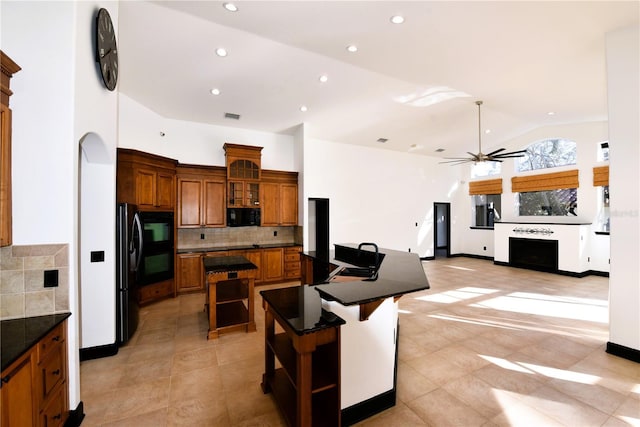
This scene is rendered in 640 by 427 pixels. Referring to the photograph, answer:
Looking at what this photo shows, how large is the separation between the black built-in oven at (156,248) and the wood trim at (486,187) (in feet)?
29.3

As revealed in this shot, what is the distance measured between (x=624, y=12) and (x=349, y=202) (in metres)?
5.31

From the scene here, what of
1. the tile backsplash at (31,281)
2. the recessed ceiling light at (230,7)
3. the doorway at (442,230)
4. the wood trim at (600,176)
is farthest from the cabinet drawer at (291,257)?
the wood trim at (600,176)

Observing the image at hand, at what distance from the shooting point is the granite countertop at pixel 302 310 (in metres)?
1.62

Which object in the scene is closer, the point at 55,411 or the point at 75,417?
the point at 55,411

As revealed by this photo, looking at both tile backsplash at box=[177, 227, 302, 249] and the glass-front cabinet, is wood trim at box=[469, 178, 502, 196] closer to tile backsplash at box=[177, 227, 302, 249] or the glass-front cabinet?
tile backsplash at box=[177, 227, 302, 249]

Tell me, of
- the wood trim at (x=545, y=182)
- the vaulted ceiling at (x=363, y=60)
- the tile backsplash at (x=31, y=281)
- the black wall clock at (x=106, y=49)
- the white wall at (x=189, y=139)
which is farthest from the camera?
→ the wood trim at (x=545, y=182)

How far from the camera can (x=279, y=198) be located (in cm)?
604

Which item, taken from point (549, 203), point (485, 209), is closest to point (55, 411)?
point (549, 203)

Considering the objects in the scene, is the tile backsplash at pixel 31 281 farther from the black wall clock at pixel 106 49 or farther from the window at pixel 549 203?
the window at pixel 549 203

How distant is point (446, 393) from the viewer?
2.25 metres

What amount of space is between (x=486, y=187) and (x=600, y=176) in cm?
260

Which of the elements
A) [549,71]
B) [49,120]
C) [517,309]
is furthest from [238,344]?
[549,71]

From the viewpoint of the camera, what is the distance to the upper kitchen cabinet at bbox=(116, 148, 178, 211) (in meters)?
3.94

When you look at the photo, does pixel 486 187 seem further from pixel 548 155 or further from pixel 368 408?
pixel 368 408
